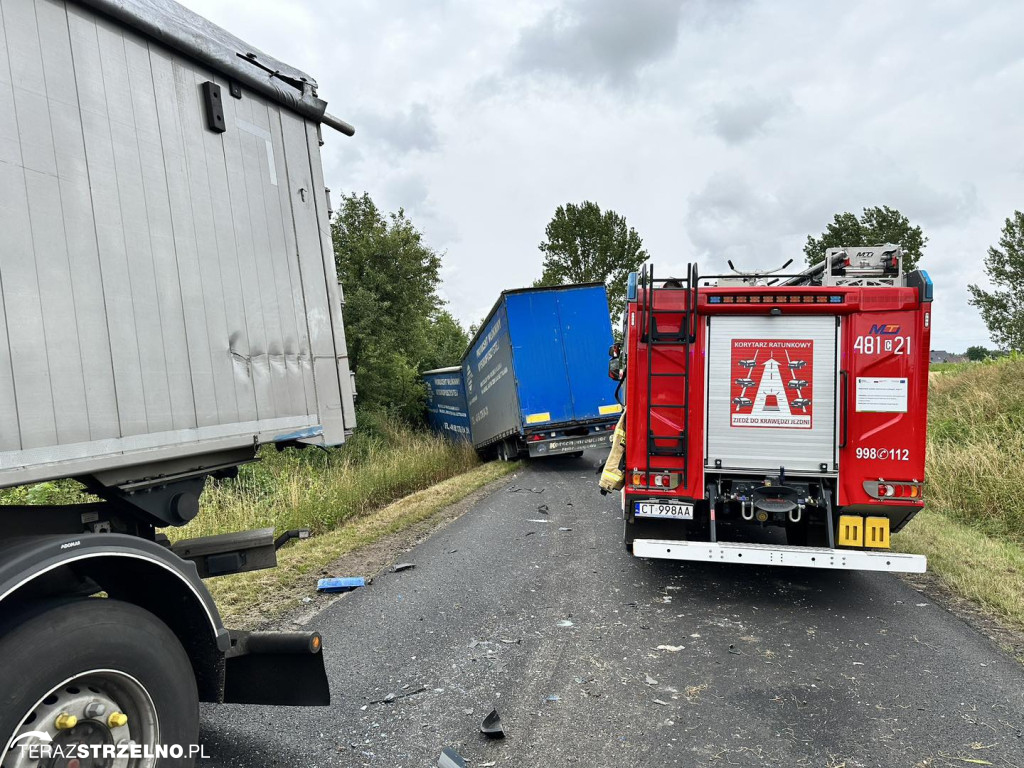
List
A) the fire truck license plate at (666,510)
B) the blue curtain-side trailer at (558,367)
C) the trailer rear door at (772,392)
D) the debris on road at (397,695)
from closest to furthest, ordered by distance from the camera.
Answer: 1. the debris on road at (397,695)
2. the trailer rear door at (772,392)
3. the fire truck license plate at (666,510)
4. the blue curtain-side trailer at (558,367)

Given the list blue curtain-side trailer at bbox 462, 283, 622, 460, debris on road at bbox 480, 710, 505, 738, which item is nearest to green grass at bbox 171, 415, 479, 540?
blue curtain-side trailer at bbox 462, 283, 622, 460

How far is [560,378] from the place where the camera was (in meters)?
13.2

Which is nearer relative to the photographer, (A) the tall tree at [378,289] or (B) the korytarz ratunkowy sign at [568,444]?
(B) the korytarz ratunkowy sign at [568,444]

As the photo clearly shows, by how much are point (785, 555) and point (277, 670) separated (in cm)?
384

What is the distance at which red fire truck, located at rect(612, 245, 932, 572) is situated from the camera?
5008 millimetres

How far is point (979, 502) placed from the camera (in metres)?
7.70

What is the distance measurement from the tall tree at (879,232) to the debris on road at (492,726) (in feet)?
114

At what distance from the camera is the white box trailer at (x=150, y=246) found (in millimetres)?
2072

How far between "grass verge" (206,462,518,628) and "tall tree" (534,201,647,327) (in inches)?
1242

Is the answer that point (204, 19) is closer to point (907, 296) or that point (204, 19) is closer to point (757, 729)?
point (757, 729)

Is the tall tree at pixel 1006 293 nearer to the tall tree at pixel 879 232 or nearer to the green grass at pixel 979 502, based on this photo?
the tall tree at pixel 879 232

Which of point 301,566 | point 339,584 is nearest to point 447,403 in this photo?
point 301,566

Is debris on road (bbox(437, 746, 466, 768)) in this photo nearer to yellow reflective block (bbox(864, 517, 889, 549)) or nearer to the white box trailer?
the white box trailer

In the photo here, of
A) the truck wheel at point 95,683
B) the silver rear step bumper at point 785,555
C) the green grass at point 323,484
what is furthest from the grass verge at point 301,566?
the silver rear step bumper at point 785,555
